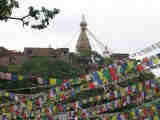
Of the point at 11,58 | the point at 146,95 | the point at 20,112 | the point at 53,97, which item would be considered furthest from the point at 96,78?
the point at 11,58

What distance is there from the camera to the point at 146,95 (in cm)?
1040

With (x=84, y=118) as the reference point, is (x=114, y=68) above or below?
above

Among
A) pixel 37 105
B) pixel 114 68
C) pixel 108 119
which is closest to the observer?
pixel 114 68

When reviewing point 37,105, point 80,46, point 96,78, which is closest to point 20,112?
point 37,105

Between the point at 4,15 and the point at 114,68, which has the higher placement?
the point at 4,15

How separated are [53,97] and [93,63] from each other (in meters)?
34.8

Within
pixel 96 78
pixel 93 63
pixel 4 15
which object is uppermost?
pixel 4 15

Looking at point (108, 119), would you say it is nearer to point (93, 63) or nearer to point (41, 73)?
point (41, 73)

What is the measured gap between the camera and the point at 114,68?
9.45 metres

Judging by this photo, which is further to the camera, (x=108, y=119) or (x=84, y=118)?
(x=84, y=118)

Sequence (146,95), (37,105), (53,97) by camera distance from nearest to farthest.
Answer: (146,95) < (53,97) < (37,105)

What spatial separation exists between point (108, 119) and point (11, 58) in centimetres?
3911

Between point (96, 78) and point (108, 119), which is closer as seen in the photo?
point (96, 78)

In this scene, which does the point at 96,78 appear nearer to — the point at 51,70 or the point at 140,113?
the point at 140,113
